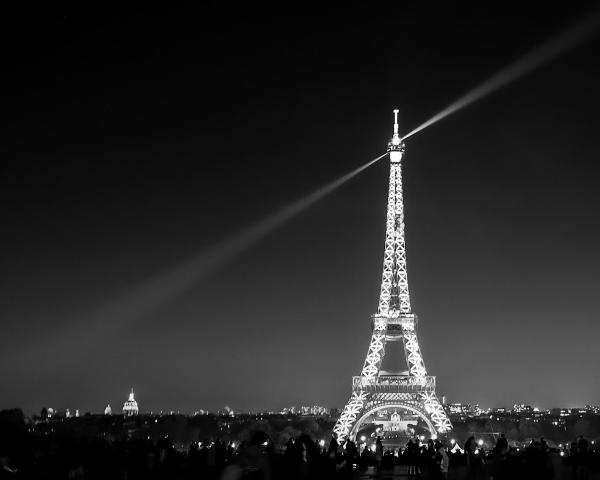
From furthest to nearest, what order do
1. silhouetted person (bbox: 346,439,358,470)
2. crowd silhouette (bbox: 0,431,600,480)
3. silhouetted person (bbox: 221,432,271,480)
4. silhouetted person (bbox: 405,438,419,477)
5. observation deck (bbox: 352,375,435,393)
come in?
observation deck (bbox: 352,375,435,393), silhouetted person (bbox: 405,438,419,477), silhouetted person (bbox: 346,439,358,470), crowd silhouette (bbox: 0,431,600,480), silhouetted person (bbox: 221,432,271,480)

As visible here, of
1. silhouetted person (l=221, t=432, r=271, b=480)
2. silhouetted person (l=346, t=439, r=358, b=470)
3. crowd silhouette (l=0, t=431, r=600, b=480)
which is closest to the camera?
silhouetted person (l=221, t=432, r=271, b=480)

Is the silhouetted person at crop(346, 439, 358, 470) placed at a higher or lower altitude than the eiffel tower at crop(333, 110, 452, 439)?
lower

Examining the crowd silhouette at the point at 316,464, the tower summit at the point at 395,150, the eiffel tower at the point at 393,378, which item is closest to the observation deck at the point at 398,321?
the eiffel tower at the point at 393,378

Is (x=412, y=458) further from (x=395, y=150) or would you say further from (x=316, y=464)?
(x=395, y=150)

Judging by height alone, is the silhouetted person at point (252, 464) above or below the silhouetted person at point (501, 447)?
below

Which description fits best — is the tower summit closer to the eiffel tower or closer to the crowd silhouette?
the eiffel tower

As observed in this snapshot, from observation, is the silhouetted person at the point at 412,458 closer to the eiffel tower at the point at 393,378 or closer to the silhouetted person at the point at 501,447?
the silhouetted person at the point at 501,447

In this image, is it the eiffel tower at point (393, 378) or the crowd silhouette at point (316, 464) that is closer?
the crowd silhouette at point (316, 464)

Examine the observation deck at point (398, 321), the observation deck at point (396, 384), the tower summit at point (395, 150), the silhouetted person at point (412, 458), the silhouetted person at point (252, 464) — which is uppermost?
the tower summit at point (395, 150)

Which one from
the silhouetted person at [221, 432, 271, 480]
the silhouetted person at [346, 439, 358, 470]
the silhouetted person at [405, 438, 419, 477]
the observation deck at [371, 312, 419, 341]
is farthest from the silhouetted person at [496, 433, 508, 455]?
the observation deck at [371, 312, 419, 341]
